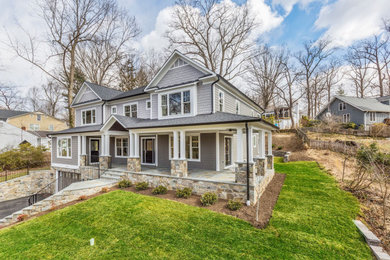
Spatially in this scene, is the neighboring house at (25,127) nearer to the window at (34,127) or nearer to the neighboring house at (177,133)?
the window at (34,127)

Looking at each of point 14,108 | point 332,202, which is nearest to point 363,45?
point 332,202

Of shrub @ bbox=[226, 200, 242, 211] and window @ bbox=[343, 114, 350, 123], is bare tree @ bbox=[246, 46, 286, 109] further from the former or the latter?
shrub @ bbox=[226, 200, 242, 211]

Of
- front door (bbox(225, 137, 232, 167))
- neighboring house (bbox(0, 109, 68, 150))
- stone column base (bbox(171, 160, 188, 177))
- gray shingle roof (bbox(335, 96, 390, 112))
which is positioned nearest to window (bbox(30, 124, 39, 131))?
neighboring house (bbox(0, 109, 68, 150))

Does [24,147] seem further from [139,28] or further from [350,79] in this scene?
[350,79]

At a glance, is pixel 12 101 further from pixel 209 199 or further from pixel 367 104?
pixel 367 104

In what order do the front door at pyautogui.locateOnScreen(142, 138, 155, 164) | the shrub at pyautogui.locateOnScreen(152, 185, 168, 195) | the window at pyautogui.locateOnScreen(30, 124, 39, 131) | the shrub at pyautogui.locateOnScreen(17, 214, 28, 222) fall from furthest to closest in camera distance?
the window at pyautogui.locateOnScreen(30, 124, 39, 131)
the front door at pyautogui.locateOnScreen(142, 138, 155, 164)
the shrub at pyautogui.locateOnScreen(152, 185, 168, 195)
the shrub at pyautogui.locateOnScreen(17, 214, 28, 222)

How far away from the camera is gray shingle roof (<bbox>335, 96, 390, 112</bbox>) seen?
73.5ft

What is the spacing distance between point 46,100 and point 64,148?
30.9 meters

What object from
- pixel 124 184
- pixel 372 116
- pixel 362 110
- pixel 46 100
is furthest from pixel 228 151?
pixel 46 100

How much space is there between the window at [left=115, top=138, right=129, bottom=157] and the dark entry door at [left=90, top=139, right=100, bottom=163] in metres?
1.73

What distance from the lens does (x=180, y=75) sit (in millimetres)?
10734

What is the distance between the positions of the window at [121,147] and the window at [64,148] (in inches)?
140

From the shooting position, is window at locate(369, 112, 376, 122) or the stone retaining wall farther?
window at locate(369, 112, 376, 122)

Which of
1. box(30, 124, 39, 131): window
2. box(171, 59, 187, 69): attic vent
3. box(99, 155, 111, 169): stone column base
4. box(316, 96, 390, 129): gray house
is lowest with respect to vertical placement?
box(99, 155, 111, 169): stone column base
